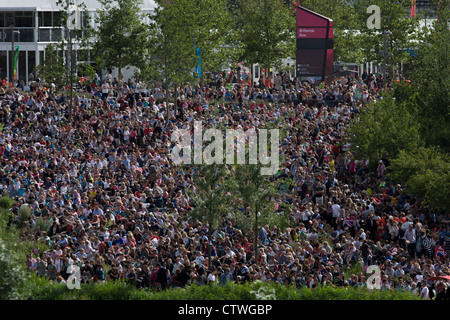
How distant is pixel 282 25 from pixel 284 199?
25.1m

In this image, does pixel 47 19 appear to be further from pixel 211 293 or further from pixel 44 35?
pixel 211 293

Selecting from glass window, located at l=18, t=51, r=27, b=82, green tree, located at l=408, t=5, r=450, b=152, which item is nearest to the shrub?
green tree, located at l=408, t=5, r=450, b=152

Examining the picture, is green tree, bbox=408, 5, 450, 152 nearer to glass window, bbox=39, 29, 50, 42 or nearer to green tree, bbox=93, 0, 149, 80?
green tree, bbox=93, 0, 149, 80

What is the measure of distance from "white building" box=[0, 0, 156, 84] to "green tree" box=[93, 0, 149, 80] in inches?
292

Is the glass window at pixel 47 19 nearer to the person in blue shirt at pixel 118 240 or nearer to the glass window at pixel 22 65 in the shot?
the glass window at pixel 22 65

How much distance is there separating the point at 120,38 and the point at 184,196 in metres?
20.2

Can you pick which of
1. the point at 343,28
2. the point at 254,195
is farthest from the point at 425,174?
the point at 343,28

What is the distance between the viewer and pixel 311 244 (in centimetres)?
2719

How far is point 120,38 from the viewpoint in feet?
165

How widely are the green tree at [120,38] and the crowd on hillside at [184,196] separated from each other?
2006mm

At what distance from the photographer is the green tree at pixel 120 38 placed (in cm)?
5016
